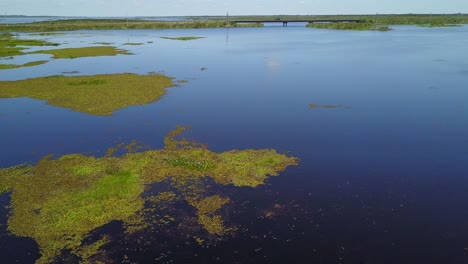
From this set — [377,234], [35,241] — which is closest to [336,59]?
[377,234]

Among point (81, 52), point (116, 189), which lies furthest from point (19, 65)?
point (116, 189)

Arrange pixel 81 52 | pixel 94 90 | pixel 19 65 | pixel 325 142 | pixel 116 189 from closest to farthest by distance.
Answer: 1. pixel 116 189
2. pixel 325 142
3. pixel 94 90
4. pixel 19 65
5. pixel 81 52

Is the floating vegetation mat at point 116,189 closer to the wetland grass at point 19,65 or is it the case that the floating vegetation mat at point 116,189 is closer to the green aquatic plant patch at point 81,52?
the wetland grass at point 19,65

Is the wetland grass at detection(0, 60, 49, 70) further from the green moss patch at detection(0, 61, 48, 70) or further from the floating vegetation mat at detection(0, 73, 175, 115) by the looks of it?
the floating vegetation mat at detection(0, 73, 175, 115)

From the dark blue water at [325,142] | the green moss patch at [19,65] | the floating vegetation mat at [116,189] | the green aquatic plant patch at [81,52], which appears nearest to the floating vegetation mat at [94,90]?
the dark blue water at [325,142]

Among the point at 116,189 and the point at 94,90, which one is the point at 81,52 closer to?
the point at 94,90
